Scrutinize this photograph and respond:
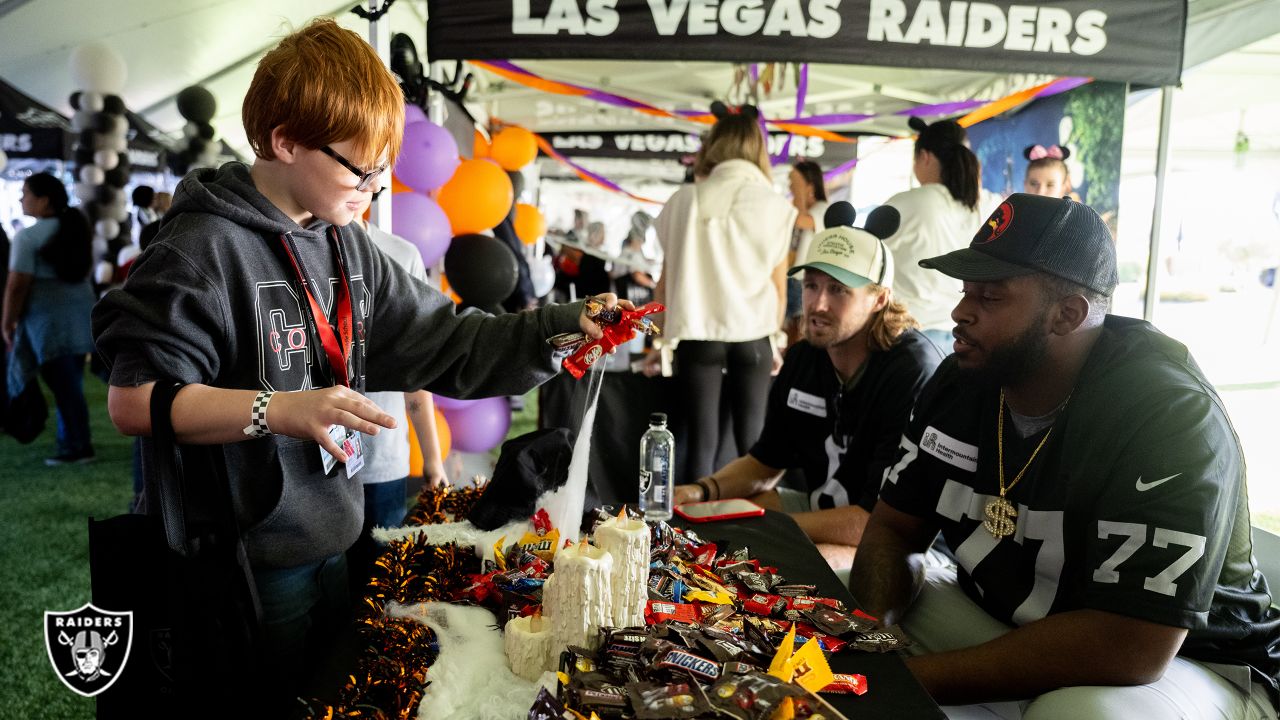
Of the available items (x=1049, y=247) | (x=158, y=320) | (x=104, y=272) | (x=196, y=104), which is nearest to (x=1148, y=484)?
(x=1049, y=247)

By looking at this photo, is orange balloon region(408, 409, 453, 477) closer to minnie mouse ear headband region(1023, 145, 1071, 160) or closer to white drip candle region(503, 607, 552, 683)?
white drip candle region(503, 607, 552, 683)

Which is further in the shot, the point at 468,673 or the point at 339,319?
the point at 339,319

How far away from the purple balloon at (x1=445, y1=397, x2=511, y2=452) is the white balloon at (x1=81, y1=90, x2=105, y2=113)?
424cm

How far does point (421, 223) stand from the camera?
3105 millimetres

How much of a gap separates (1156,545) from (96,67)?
705 centimetres

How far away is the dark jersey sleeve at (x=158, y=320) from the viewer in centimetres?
106

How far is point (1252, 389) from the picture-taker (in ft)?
26.0

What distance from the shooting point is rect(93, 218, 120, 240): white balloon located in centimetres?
608

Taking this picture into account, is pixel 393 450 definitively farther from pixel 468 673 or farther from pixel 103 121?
pixel 103 121

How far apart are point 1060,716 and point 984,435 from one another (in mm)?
573

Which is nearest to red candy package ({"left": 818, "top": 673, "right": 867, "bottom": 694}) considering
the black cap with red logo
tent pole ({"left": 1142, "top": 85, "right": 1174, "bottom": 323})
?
the black cap with red logo

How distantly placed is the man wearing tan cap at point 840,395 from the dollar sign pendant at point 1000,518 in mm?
519

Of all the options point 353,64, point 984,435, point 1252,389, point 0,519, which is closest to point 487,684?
point 353,64

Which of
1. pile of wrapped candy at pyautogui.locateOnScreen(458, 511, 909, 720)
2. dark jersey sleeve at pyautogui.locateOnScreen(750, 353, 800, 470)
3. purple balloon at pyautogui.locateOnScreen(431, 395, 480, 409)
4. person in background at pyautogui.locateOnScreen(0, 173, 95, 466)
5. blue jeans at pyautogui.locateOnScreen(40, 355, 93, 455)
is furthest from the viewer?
blue jeans at pyautogui.locateOnScreen(40, 355, 93, 455)
